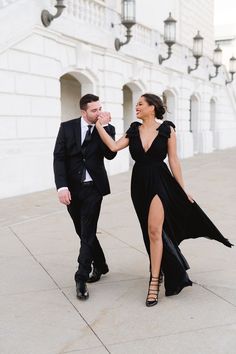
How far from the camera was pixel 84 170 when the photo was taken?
4.12 m

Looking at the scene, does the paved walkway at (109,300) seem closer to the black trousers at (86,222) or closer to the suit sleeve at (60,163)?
the black trousers at (86,222)

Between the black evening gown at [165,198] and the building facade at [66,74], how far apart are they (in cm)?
606

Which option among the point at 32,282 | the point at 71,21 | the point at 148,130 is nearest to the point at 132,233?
the point at 32,282

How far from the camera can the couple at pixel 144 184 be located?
3994 millimetres

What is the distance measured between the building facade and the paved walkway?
328 cm

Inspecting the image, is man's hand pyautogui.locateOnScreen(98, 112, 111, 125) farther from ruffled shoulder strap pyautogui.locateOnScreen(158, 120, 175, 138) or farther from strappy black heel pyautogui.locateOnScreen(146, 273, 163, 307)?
strappy black heel pyautogui.locateOnScreen(146, 273, 163, 307)

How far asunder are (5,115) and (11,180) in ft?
4.50

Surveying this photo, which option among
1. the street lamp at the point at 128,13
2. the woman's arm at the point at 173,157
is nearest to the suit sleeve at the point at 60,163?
the woman's arm at the point at 173,157

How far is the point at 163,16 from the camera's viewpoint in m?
20.9

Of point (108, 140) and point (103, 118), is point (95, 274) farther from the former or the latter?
point (103, 118)

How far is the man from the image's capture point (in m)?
4.07

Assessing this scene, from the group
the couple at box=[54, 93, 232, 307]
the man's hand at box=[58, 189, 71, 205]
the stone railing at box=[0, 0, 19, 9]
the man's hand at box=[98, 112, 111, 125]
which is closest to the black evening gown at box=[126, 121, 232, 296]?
the couple at box=[54, 93, 232, 307]

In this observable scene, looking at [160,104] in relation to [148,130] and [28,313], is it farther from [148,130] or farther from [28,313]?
[28,313]

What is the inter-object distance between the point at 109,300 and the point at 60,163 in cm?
128
